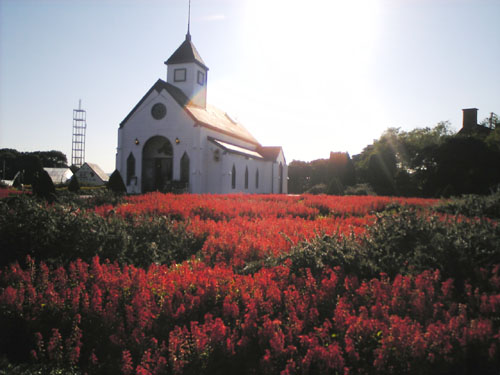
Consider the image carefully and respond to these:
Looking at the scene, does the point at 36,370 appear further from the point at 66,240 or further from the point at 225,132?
the point at 225,132

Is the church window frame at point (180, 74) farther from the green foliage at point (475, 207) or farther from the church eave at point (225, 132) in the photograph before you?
the green foliage at point (475, 207)

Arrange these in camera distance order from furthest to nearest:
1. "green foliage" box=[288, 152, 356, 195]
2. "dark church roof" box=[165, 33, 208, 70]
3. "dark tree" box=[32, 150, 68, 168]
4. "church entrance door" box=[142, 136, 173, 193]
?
"dark tree" box=[32, 150, 68, 168] → "green foliage" box=[288, 152, 356, 195] → "dark church roof" box=[165, 33, 208, 70] → "church entrance door" box=[142, 136, 173, 193]

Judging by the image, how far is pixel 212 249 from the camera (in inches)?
286

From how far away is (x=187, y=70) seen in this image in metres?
36.7

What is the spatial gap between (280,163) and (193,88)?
54.0 ft

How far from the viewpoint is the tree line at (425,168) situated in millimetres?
31016

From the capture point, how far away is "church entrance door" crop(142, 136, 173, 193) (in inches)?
1326

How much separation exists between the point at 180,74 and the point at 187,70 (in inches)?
34.4

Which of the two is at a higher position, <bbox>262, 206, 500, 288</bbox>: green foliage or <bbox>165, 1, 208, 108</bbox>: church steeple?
<bbox>165, 1, 208, 108</bbox>: church steeple

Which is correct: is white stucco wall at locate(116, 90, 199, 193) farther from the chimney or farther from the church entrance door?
the chimney

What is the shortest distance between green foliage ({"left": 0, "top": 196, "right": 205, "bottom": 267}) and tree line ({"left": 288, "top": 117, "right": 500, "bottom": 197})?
73.4 ft

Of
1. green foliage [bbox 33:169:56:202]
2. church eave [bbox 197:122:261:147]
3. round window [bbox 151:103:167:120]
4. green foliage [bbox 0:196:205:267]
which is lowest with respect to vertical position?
green foliage [bbox 0:196:205:267]

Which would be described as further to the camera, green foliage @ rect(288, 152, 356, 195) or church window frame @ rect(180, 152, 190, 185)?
green foliage @ rect(288, 152, 356, 195)

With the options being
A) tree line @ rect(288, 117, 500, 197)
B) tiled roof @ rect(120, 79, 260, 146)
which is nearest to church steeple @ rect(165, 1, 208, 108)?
tiled roof @ rect(120, 79, 260, 146)
